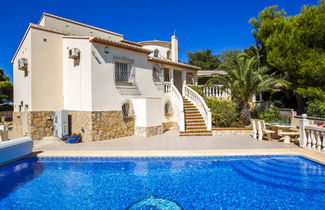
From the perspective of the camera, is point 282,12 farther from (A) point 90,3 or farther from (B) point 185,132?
(A) point 90,3

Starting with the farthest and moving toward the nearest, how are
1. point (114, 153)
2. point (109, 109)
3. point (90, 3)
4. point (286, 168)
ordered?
point (90, 3), point (109, 109), point (114, 153), point (286, 168)

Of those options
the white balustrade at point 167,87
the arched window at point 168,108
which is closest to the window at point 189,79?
the white balustrade at point 167,87

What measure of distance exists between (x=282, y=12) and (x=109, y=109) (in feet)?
75.0

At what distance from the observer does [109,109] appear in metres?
13.1

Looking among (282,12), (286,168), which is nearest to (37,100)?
(286,168)

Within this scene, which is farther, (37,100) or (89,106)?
(37,100)

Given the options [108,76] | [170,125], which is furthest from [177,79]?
[108,76]

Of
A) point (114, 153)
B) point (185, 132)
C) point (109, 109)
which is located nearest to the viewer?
point (114, 153)

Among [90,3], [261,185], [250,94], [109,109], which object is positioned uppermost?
[90,3]

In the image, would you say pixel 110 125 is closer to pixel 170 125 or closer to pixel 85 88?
pixel 85 88

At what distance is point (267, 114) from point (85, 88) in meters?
14.4

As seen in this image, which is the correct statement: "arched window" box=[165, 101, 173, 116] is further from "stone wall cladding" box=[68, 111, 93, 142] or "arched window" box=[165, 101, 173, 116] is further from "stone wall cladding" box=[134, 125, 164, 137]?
"stone wall cladding" box=[68, 111, 93, 142]

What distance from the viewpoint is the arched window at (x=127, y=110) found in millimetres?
14383

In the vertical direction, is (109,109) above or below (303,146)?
above
